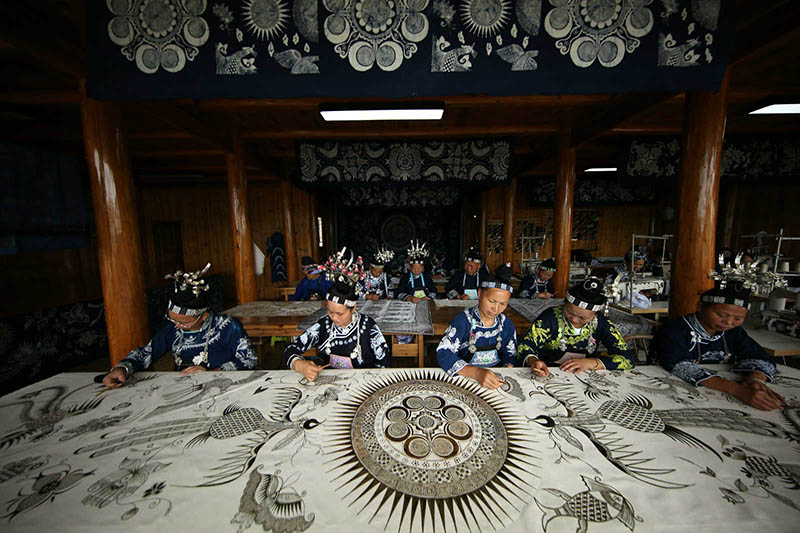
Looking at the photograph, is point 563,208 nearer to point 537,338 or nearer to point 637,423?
point 537,338

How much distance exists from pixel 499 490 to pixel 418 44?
261cm

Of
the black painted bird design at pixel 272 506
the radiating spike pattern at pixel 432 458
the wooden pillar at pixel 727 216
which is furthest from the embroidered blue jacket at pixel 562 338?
the wooden pillar at pixel 727 216

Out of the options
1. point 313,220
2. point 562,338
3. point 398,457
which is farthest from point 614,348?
point 313,220

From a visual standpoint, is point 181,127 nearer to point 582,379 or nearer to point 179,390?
point 179,390

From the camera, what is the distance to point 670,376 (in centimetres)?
191

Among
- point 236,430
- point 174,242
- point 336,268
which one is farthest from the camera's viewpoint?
point 174,242

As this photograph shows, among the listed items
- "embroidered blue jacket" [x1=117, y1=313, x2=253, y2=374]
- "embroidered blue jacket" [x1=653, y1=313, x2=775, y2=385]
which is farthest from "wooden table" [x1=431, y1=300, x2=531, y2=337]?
"embroidered blue jacket" [x1=117, y1=313, x2=253, y2=374]

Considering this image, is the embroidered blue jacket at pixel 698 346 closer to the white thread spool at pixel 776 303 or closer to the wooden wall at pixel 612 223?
the white thread spool at pixel 776 303

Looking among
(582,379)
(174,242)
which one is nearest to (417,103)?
(582,379)

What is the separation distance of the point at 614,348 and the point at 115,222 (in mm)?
4643

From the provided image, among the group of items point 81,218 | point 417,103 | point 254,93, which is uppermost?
point 417,103

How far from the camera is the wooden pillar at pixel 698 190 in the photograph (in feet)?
8.32

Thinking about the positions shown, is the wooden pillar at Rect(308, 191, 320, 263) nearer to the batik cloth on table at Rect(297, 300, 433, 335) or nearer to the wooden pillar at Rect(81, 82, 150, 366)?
the batik cloth on table at Rect(297, 300, 433, 335)

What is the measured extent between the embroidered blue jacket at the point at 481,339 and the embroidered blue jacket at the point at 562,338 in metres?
0.14
